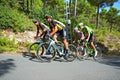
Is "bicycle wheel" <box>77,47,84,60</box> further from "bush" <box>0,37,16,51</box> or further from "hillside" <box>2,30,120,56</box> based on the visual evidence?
"bush" <box>0,37,16,51</box>

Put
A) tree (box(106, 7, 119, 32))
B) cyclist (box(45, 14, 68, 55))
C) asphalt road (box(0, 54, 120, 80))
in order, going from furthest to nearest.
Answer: tree (box(106, 7, 119, 32)) → cyclist (box(45, 14, 68, 55)) → asphalt road (box(0, 54, 120, 80))

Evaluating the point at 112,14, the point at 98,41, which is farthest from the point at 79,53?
the point at 112,14

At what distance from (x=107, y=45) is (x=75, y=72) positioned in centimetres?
940

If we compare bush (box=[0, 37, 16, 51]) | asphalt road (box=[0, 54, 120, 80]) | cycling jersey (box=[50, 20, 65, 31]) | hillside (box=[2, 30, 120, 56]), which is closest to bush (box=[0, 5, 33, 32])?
hillside (box=[2, 30, 120, 56])

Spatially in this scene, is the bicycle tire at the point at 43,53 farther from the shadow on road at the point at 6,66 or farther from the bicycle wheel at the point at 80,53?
the bicycle wheel at the point at 80,53

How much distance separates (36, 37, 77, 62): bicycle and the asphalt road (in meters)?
0.35

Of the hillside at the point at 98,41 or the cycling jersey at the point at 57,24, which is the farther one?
the hillside at the point at 98,41

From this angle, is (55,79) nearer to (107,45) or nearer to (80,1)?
(107,45)

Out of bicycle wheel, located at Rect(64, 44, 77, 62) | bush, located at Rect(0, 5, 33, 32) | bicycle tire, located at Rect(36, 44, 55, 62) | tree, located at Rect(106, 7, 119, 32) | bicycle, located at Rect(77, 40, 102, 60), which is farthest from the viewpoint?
tree, located at Rect(106, 7, 119, 32)

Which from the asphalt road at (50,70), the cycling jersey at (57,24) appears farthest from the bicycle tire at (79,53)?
the cycling jersey at (57,24)

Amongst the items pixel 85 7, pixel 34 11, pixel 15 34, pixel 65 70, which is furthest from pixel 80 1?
pixel 65 70

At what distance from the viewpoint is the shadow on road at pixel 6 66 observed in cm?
908

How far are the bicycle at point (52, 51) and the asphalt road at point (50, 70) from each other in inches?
13.7

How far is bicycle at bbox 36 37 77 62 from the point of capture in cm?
1134
